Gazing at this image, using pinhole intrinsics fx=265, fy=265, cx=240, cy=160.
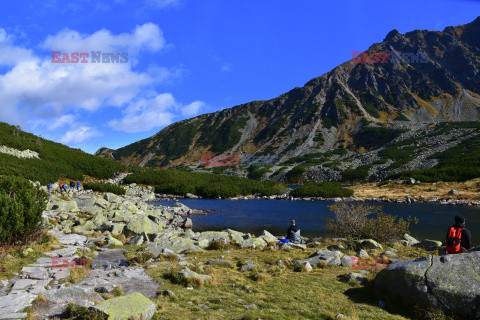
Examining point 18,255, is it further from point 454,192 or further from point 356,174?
point 356,174

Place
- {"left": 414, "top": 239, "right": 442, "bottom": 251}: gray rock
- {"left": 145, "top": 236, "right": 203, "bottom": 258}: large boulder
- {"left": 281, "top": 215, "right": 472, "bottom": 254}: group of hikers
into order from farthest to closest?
1. {"left": 414, "top": 239, "right": 442, "bottom": 251}: gray rock
2. {"left": 145, "top": 236, "right": 203, "bottom": 258}: large boulder
3. {"left": 281, "top": 215, "right": 472, "bottom": 254}: group of hikers

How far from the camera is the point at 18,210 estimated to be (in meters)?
11.4

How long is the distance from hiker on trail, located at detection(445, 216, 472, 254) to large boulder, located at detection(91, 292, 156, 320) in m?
11.0

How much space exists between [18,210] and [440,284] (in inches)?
610

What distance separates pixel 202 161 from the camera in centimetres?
19988

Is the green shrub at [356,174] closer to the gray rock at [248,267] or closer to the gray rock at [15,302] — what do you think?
the gray rock at [248,267]

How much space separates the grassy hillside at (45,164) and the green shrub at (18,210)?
23.7 metres

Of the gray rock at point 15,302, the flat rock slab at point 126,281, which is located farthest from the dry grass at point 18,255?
the flat rock slab at point 126,281

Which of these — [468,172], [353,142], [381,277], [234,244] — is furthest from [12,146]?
[353,142]

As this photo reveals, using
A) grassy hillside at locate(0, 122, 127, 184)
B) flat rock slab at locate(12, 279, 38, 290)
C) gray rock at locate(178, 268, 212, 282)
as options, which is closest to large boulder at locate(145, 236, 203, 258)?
gray rock at locate(178, 268, 212, 282)

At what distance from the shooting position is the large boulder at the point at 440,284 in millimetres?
6684

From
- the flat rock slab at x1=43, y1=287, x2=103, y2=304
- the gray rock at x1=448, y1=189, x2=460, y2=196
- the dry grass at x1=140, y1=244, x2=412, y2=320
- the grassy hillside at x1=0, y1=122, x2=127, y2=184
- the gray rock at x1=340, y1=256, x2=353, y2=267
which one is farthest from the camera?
the gray rock at x1=448, y1=189, x2=460, y2=196

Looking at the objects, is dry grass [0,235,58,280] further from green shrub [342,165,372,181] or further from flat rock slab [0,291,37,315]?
green shrub [342,165,372,181]

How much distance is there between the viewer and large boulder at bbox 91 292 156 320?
573cm
